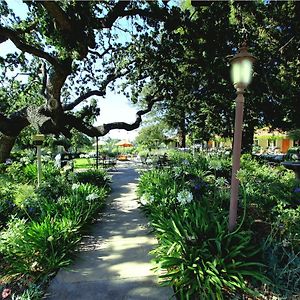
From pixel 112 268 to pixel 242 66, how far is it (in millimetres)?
3284

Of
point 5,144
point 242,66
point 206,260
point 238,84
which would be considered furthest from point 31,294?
point 5,144

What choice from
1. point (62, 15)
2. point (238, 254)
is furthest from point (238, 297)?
point (62, 15)

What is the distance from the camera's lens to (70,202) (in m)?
4.92

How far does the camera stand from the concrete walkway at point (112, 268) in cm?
283

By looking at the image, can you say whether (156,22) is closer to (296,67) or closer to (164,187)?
(164,187)

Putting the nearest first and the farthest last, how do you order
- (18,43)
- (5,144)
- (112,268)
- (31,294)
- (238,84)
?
(31,294)
(112,268)
(238,84)
(18,43)
(5,144)

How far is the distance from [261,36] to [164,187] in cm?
711

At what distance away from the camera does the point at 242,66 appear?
3461 millimetres

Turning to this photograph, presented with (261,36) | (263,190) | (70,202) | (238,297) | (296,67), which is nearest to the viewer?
(238,297)

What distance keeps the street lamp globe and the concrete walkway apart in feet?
Result: 9.36

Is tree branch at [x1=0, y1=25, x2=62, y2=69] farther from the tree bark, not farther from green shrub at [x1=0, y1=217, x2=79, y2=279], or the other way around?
green shrub at [x1=0, y1=217, x2=79, y2=279]

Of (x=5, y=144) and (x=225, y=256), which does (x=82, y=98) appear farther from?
(x=225, y=256)

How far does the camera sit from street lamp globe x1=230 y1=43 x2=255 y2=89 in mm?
3426

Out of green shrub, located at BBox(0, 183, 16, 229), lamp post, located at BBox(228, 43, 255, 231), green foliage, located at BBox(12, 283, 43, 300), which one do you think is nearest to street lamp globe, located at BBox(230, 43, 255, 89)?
lamp post, located at BBox(228, 43, 255, 231)
